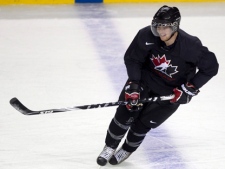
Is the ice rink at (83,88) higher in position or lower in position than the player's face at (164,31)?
lower

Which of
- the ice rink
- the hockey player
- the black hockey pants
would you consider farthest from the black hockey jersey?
the ice rink

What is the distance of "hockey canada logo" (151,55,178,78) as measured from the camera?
358 centimetres

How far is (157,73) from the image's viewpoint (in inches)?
145

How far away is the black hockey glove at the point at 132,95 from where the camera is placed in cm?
360

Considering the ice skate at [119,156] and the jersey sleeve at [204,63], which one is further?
the ice skate at [119,156]

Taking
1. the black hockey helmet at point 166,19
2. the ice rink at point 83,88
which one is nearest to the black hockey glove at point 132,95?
the black hockey helmet at point 166,19

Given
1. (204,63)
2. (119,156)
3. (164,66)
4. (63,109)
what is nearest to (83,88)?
(119,156)

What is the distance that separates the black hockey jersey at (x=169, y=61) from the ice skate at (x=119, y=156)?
18.2 inches

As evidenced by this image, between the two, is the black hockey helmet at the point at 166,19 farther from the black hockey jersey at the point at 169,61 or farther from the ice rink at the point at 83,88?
the ice rink at the point at 83,88

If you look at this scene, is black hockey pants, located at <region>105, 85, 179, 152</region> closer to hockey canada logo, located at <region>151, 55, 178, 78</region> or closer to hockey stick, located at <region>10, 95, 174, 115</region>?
hockey stick, located at <region>10, 95, 174, 115</region>

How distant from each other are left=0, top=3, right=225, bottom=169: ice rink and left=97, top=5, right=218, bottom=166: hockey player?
10.4 inches

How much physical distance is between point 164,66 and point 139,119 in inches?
14.9

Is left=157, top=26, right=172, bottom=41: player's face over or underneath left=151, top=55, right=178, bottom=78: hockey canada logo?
over

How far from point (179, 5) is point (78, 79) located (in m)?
2.14
